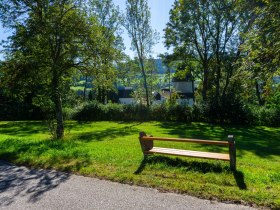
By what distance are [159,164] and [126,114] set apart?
786 inches

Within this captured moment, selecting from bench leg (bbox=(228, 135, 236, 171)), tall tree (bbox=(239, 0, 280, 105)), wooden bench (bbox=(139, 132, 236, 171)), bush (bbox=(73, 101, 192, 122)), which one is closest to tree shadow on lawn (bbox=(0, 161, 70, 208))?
wooden bench (bbox=(139, 132, 236, 171))

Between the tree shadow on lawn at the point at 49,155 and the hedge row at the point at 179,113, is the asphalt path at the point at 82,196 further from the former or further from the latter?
the hedge row at the point at 179,113

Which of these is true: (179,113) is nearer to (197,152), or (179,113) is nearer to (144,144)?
(144,144)

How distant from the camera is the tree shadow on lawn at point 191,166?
5820mm

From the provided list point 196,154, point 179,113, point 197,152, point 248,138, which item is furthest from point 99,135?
point 179,113

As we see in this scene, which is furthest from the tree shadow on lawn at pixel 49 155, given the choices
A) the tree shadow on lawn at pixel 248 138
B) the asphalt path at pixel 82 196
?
the tree shadow on lawn at pixel 248 138

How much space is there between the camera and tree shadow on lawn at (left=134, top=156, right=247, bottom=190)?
5820 millimetres

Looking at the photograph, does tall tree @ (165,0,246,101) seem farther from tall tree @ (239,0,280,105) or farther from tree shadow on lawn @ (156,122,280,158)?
tall tree @ (239,0,280,105)

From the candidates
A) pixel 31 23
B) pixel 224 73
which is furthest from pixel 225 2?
pixel 31 23

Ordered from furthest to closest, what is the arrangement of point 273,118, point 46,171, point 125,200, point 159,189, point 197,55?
Result: point 197,55
point 273,118
point 46,171
point 159,189
point 125,200

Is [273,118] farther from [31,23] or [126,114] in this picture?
[31,23]

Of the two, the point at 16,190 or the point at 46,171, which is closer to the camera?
the point at 16,190

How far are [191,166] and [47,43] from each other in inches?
331

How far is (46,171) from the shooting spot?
21.5ft
